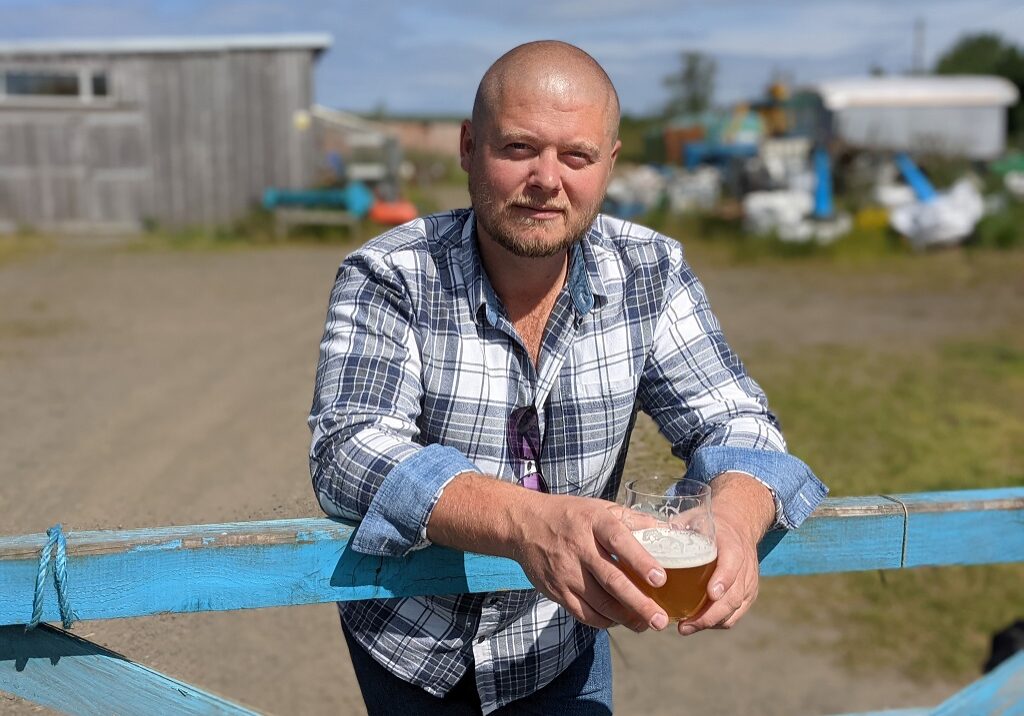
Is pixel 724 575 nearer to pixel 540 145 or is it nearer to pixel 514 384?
pixel 514 384

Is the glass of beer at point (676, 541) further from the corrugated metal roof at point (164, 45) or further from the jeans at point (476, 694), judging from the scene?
the corrugated metal roof at point (164, 45)

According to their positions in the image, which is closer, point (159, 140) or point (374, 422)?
point (374, 422)

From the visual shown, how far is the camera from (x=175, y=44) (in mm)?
16750

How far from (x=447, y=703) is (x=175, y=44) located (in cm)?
1658

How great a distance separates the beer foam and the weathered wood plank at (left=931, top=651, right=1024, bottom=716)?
2.59ft

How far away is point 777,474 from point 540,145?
0.67 metres

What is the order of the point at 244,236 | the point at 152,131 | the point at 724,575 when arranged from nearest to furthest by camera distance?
1. the point at 724,575
2. the point at 244,236
3. the point at 152,131

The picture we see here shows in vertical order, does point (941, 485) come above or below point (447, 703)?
below

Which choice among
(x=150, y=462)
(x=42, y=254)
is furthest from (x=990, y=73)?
(x=150, y=462)

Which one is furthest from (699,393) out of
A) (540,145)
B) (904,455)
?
(904,455)

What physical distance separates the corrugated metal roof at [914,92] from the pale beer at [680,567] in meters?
19.0

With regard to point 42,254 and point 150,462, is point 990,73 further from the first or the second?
point 150,462

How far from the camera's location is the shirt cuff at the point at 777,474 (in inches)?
67.9

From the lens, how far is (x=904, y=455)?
19.7 ft
